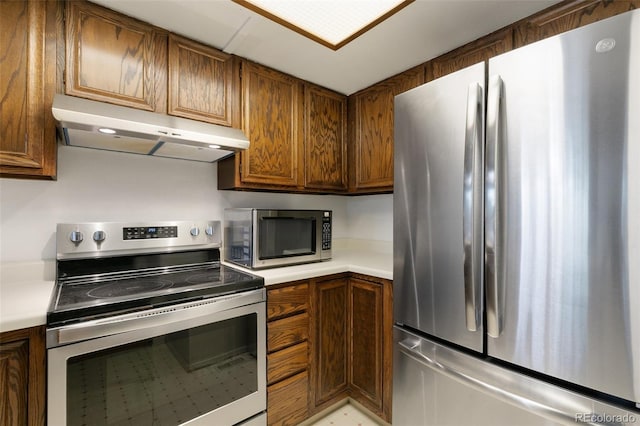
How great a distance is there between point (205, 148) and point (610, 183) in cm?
161

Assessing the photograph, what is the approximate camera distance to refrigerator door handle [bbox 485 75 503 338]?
99cm

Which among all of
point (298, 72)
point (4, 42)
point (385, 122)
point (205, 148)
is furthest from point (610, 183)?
point (4, 42)

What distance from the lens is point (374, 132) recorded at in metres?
2.13

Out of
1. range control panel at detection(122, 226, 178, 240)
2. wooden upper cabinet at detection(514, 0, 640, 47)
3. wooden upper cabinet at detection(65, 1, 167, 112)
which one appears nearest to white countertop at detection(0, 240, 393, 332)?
range control panel at detection(122, 226, 178, 240)

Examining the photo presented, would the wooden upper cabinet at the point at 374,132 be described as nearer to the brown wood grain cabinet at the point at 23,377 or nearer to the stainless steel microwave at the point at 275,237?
the stainless steel microwave at the point at 275,237

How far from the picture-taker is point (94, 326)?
1036 mm

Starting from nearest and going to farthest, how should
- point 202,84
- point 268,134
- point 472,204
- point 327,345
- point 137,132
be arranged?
point 472,204, point 137,132, point 202,84, point 327,345, point 268,134

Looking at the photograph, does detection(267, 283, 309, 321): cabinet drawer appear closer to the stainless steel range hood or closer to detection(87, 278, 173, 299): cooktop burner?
detection(87, 278, 173, 299): cooktop burner

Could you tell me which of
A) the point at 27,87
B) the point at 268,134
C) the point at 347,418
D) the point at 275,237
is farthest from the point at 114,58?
the point at 347,418

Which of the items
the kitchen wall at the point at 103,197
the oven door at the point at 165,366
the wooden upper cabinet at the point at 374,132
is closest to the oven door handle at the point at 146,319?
the oven door at the point at 165,366

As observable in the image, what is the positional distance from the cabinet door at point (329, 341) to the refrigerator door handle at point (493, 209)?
0.91m

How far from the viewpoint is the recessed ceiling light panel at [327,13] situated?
1.23 metres

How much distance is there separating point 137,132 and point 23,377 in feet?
3.12

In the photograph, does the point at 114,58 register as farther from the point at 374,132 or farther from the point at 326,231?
the point at 374,132
